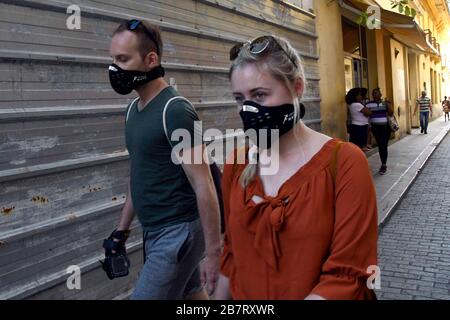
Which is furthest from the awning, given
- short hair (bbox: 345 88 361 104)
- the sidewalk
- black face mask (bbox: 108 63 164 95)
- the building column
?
black face mask (bbox: 108 63 164 95)

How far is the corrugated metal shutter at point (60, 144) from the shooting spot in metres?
3.12

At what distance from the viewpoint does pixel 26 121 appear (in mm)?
3221

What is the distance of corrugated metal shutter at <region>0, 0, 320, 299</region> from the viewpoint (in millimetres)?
3119

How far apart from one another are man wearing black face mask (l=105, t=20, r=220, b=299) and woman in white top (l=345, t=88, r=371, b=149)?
7.58m

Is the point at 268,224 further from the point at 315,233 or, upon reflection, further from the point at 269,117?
the point at 269,117

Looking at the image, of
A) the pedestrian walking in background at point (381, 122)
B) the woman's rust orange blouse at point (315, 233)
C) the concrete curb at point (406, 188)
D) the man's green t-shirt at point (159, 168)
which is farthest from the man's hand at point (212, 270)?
the pedestrian walking in background at point (381, 122)

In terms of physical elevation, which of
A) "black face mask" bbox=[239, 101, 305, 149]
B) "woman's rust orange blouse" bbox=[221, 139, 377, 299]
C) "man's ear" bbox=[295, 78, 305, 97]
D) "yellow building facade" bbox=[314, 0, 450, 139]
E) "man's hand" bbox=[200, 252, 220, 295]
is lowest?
"man's hand" bbox=[200, 252, 220, 295]

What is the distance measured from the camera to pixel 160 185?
2502 millimetres

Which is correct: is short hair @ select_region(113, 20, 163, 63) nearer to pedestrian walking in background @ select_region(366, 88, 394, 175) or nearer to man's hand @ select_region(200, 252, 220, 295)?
man's hand @ select_region(200, 252, 220, 295)

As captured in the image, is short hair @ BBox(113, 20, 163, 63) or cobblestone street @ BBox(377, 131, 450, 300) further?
cobblestone street @ BBox(377, 131, 450, 300)

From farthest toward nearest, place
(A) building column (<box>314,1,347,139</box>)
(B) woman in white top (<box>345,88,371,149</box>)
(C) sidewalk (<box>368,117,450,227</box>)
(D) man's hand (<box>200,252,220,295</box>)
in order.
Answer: (B) woman in white top (<box>345,88,371,149</box>), (A) building column (<box>314,1,347,139</box>), (C) sidewalk (<box>368,117,450,227</box>), (D) man's hand (<box>200,252,220,295</box>)

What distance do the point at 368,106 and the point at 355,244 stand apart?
843 centimetres

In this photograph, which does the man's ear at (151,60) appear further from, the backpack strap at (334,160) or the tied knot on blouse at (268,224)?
the backpack strap at (334,160)

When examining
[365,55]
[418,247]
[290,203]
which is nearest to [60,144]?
[290,203]
